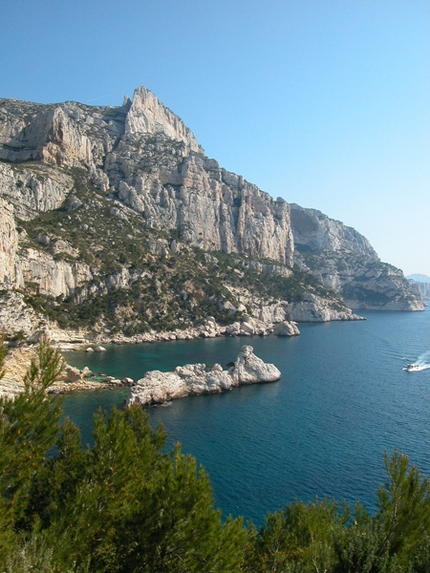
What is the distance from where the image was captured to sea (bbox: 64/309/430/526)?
24.1 m

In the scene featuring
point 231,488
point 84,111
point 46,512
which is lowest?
point 231,488

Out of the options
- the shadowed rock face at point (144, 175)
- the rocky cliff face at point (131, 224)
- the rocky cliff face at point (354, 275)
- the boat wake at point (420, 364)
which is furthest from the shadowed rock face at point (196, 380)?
the rocky cliff face at point (354, 275)

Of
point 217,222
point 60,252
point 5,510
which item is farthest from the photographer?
point 217,222

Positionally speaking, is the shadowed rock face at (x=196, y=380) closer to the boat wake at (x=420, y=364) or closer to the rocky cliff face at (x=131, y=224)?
the boat wake at (x=420, y=364)

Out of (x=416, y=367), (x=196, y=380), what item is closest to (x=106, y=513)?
(x=196, y=380)

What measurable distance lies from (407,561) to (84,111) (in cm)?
14041

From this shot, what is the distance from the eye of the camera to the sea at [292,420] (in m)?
24.1

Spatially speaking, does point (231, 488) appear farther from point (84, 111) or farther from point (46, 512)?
point (84, 111)

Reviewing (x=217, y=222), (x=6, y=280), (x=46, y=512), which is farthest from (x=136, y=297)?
(x=46, y=512)

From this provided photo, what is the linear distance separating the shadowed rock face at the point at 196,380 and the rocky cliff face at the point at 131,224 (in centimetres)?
2549

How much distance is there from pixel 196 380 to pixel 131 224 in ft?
190

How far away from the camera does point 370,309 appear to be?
15700 cm

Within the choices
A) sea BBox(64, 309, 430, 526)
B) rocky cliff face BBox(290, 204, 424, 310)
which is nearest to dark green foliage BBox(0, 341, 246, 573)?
sea BBox(64, 309, 430, 526)

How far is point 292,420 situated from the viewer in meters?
35.7
